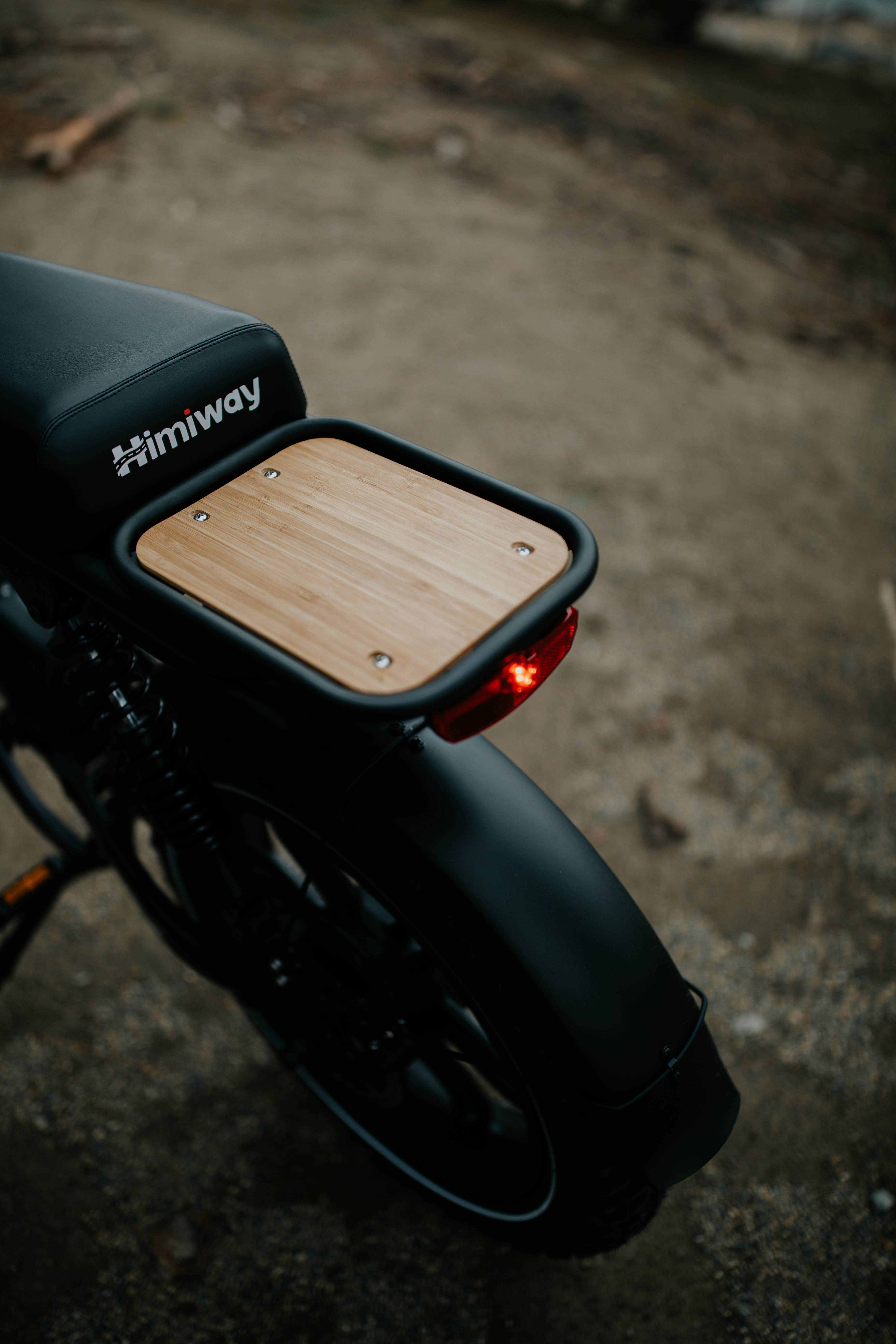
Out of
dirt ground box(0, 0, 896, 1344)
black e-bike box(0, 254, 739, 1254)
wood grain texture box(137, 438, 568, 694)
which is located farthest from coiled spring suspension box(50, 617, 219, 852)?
dirt ground box(0, 0, 896, 1344)

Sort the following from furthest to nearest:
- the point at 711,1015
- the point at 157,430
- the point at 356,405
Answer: the point at 356,405, the point at 711,1015, the point at 157,430

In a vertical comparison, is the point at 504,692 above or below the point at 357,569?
below

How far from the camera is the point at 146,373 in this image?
3.40ft

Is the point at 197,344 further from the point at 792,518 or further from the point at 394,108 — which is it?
the point at 394,108

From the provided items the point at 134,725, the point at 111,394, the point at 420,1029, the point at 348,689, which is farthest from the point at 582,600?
the point at 348,689

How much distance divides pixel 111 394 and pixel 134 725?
45cm

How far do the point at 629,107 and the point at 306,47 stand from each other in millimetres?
2543

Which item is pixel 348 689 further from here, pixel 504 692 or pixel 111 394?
pixel 111 394

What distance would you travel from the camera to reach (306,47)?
6.39 m

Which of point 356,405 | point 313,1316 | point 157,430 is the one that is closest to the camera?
point 157,430

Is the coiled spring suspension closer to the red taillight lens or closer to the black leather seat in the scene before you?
the black leather seat

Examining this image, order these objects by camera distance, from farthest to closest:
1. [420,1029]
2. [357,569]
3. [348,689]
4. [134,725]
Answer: [420,1029] → [134,725] → [357,569] → [348,689]

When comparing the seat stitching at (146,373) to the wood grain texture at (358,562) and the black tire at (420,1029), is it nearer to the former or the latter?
the wood grain texture at (358,562)

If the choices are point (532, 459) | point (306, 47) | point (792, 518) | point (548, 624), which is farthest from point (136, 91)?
point (548, 624)
